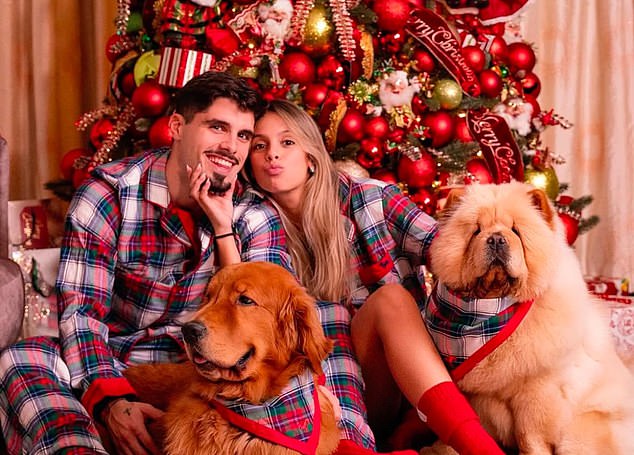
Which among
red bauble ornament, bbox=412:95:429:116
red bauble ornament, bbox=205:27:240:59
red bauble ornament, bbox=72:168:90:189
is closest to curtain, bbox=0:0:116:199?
red bauble ornament, bbox=72:168:90:189

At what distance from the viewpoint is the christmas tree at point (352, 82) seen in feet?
9.70

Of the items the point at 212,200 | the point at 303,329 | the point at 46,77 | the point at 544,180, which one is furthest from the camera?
the point at 46,77

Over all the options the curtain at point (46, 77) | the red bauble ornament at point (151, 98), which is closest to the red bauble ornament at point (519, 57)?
the red bauble ornament at point (151, 98)

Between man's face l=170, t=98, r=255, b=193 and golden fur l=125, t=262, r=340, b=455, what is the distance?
1.79 feet

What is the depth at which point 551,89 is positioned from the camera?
449 cm

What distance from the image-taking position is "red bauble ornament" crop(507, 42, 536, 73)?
3451 millimetres

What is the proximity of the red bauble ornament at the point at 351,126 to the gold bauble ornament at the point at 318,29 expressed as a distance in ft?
0.97

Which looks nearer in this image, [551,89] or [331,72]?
[331,72]

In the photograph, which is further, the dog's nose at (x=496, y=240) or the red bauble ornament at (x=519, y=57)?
the red bauble ornament at (x=519, y=57)

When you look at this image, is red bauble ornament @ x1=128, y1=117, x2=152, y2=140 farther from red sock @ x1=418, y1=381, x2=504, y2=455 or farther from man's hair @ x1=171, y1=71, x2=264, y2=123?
red sock @ x1=418, y1=381, x2=504, y2=455

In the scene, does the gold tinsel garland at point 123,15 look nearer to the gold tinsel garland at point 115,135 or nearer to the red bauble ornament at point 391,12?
the gold tinsel garland at point 115,135

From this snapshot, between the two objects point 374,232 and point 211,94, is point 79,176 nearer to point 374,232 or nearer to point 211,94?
point 211,94

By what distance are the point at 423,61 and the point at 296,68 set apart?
551 mm

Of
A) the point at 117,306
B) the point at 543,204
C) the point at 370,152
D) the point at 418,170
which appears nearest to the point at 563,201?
the point at 418,170
